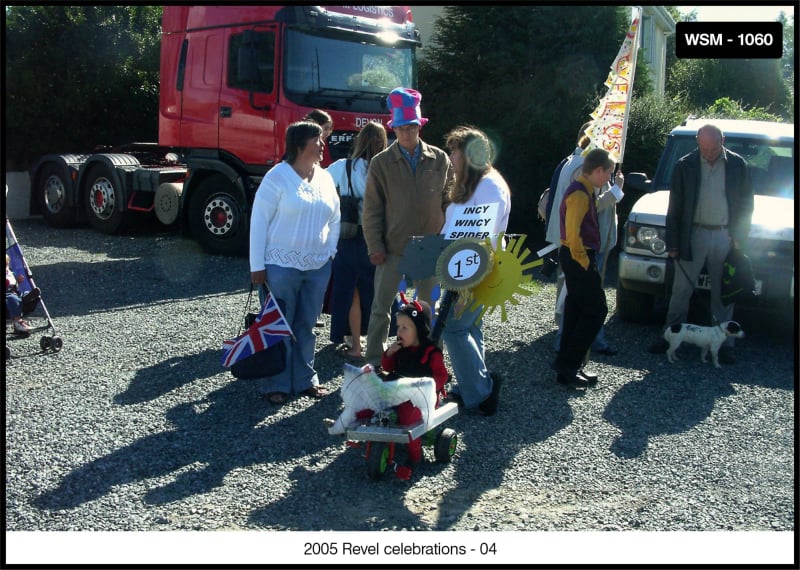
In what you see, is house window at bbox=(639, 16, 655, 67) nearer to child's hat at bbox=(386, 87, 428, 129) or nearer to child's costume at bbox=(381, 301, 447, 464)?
child's hat at bbox=(386, 87, 428, 129)

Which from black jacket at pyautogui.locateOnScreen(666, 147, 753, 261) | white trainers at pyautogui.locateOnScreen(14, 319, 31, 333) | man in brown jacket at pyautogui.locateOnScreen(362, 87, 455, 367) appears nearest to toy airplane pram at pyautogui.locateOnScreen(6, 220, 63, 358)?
white trainers at pyautogui.locateOnScreen(14, 319, 31, 333)

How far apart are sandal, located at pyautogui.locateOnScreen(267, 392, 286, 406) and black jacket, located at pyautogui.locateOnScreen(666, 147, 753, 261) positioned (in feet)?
11.3

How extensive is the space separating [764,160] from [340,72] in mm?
5102

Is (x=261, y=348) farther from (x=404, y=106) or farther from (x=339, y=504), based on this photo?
(x=404, y=106)

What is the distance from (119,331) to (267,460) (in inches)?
137

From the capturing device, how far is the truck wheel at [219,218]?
454 inches

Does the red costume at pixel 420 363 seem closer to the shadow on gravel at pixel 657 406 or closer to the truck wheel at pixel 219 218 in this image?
the shadow on gravel at pixel 657 406

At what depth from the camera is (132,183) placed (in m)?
13.2

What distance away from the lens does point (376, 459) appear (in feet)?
14.9

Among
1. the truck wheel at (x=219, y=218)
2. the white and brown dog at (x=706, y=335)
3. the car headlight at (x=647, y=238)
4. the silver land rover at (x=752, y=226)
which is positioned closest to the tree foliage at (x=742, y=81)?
the truck wheel at (x=219, y=218)

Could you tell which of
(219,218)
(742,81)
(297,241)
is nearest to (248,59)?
(219,218)

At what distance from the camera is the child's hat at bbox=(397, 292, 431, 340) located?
16.1 ft

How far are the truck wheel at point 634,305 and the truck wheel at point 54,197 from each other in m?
9.66

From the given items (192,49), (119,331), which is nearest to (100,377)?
(119,331)
